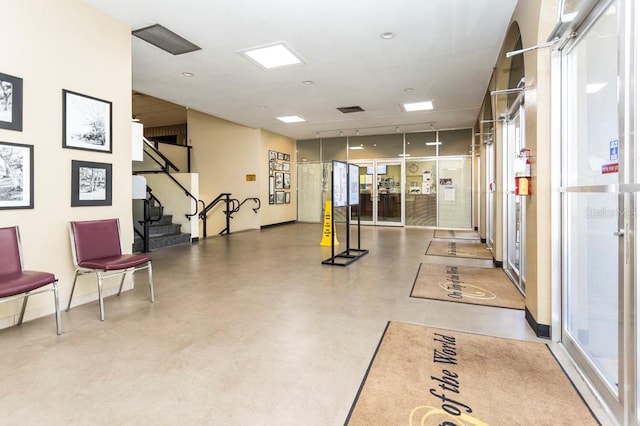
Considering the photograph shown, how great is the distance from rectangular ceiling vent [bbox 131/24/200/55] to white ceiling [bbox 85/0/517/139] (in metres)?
0.11

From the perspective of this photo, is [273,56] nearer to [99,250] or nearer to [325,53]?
[325,53]

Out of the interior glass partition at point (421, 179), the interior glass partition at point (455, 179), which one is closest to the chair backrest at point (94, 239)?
the interior glass partition at point (421, 179)

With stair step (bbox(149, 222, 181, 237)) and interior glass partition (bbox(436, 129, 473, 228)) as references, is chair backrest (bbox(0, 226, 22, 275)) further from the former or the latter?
interior glass partition (bbox(436, 129, 473, 228))

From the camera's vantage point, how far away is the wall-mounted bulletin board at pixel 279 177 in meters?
11.2

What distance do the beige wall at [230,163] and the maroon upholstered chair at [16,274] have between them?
7.44 metres

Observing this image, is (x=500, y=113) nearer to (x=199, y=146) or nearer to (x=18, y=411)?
(x=18, y=411)

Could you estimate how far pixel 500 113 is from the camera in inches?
196

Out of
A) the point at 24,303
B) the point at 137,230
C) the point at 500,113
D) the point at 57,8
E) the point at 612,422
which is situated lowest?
the point at 612,422

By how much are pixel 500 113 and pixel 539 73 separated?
7.93 feet

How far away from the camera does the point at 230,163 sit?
10.6m

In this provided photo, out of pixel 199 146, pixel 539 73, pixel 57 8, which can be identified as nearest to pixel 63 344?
pixel 57 8

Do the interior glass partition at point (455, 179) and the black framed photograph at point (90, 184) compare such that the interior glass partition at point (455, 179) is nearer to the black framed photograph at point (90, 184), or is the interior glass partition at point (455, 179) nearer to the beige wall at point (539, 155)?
the beige wall at point (539, 155)

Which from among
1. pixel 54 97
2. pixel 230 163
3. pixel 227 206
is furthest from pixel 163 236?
pixel 54 97

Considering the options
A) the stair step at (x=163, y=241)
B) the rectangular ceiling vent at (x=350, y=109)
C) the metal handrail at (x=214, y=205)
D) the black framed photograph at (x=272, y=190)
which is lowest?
the stair step at (x=163, y=241)
